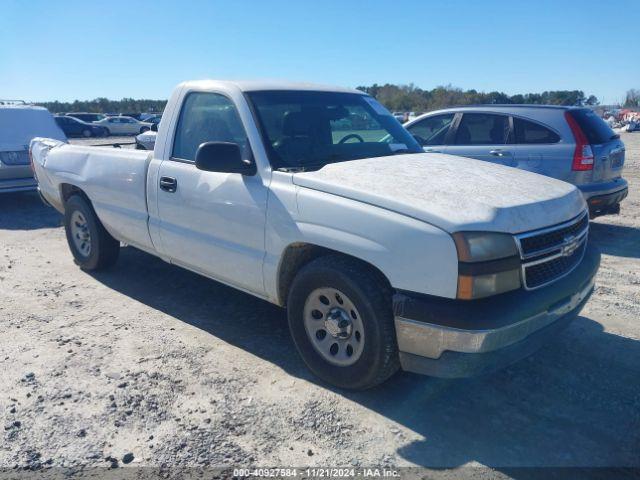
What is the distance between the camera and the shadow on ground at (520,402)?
2869 millimetres

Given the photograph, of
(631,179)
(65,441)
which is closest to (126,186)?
(65,441)

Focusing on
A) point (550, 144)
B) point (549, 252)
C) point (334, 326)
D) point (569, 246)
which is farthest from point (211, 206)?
point (550, 144)

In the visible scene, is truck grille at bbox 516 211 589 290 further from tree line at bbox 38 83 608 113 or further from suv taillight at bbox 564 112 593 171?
tree line at bbox 38 83 608 113

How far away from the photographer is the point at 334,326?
3346mm

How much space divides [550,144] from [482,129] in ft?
3.24

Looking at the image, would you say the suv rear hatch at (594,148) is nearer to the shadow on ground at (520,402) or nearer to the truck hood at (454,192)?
the shadow on ground at (520,402)

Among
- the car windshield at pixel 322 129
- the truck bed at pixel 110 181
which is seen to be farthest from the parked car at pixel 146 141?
the car windshield at pixel 322 129

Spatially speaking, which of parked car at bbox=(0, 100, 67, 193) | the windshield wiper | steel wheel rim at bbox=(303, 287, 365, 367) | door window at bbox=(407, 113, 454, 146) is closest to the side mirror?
the windshield wiper

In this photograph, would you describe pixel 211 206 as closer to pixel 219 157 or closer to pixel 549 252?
pixel 219 157

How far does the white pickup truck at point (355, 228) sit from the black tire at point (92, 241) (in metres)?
0.70

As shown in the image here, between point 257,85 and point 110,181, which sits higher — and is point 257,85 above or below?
above

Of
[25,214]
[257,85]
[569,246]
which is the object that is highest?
[257,85]

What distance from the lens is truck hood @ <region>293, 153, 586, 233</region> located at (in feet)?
9.48

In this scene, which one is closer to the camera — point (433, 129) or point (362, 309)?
point (362, 309)
